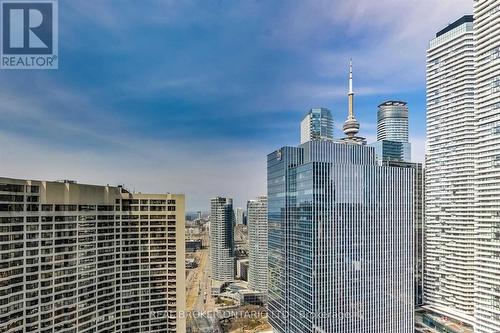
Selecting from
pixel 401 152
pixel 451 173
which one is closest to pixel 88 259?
pixel 451 173

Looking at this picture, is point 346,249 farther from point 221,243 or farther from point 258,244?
point 221,243

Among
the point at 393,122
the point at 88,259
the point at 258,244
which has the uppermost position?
the point at 393,122

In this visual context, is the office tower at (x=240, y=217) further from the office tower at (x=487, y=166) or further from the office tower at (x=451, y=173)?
the office tower at (x=487, y=166)

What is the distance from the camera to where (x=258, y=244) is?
1639 inches

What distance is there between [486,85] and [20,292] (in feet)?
82.4

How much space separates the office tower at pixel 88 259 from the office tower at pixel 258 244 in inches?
962

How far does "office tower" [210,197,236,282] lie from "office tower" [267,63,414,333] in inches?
949

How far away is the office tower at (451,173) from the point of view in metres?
26.3

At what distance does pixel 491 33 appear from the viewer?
18562 mm

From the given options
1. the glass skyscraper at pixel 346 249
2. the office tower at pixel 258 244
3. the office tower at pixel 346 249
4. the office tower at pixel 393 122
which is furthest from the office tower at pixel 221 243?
the office tower at pixel 393 122

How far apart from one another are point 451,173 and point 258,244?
76.3ft

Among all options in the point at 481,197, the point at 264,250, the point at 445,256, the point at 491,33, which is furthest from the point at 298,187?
the point at 264,250

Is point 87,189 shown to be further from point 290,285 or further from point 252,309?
point 252,309

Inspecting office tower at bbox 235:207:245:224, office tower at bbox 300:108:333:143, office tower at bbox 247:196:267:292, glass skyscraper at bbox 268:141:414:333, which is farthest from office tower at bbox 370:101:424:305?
office tower at bbox 235:207:245:224
